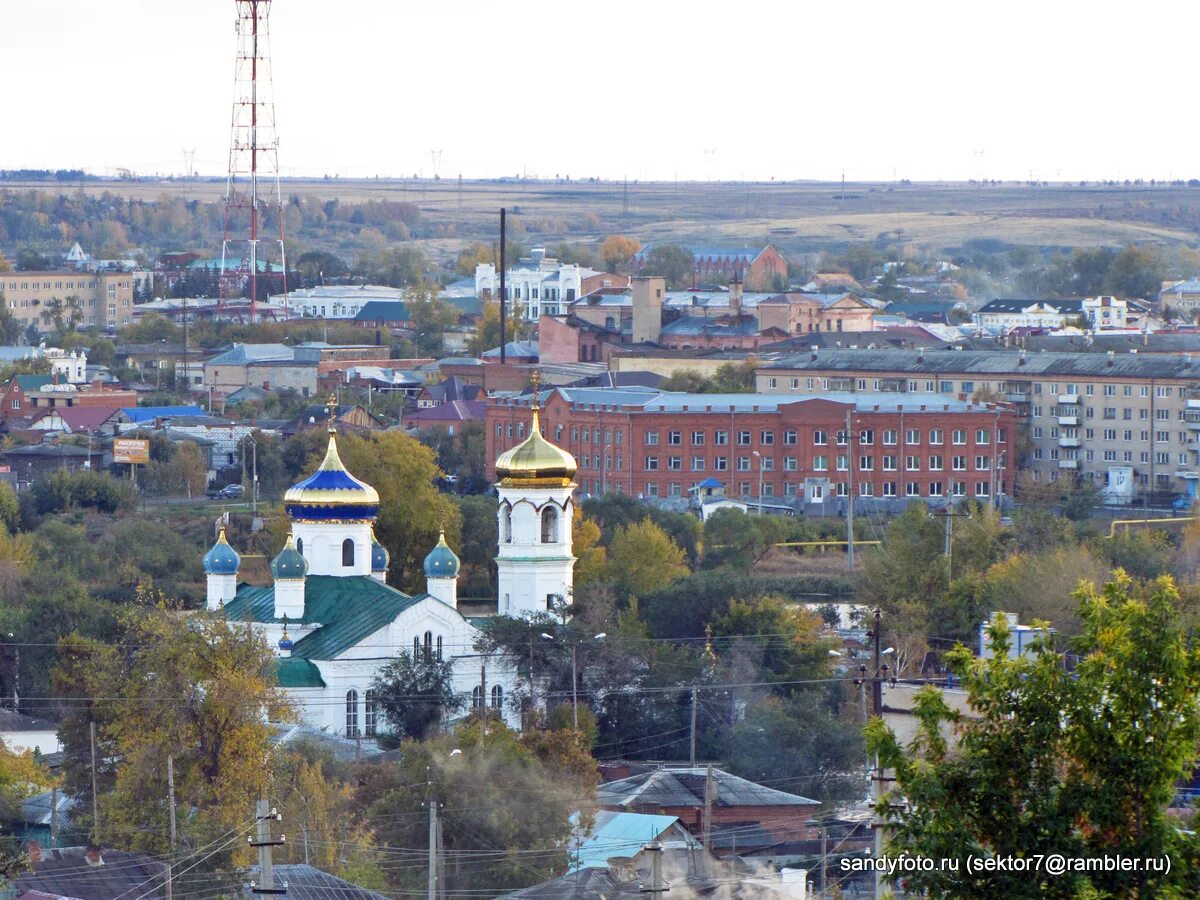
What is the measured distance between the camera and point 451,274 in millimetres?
135375

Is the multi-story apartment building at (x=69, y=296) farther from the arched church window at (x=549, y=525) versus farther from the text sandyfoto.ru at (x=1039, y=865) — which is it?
the text sandyfoto.ru at (x=1039, y=865)

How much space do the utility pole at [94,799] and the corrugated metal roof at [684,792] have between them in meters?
4.26

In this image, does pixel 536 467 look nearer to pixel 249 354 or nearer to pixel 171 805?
pixel 171 805

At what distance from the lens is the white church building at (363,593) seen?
99.8 ft

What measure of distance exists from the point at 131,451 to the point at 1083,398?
19.4 metres

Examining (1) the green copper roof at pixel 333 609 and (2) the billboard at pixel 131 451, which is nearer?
(1) the green copper roof at pixel 333 609

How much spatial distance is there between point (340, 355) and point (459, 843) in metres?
59.4

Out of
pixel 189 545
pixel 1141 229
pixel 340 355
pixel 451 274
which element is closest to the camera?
pixel 189 545

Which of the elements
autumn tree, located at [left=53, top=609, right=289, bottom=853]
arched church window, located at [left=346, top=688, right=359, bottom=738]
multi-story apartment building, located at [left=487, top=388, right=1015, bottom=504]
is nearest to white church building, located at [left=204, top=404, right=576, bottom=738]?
arched church window, located at [left=346, top=688, right=359, bottom=738]

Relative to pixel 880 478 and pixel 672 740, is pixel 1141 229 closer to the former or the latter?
pixel 880 478

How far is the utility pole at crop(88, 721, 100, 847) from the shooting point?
2445 cm

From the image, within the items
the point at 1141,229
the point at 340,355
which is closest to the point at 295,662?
the point at 340,355

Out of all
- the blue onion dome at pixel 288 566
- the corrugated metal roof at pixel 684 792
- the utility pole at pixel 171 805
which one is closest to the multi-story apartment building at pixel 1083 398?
the blue onion dome at pixel 288 566

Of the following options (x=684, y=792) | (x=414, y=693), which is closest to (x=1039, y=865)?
(x=684, y=792)
